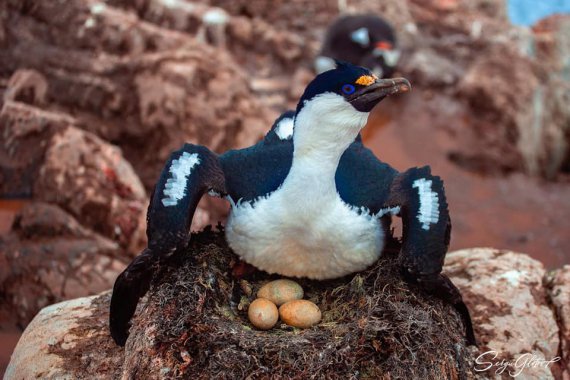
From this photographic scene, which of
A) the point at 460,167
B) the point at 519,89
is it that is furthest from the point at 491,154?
the point at 519,89

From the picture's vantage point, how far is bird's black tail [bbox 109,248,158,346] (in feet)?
8.02

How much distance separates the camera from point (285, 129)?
10.3 ft

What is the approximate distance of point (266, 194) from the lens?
2.63m

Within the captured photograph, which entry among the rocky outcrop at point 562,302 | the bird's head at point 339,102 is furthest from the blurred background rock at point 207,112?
the rocky outcrop at point 562,302

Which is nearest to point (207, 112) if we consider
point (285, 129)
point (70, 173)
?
point (70, 173)

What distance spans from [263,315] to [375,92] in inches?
38.1

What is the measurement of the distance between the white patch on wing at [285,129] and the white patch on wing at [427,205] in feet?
2.50

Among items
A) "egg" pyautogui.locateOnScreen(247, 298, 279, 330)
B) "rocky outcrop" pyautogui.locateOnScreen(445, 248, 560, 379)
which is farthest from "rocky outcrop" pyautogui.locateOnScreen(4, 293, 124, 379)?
"rocky outcrop" pyautogui.locateOnScreen(445, 248, 560, 379)

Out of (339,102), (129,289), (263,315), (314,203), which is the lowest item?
(129,289)

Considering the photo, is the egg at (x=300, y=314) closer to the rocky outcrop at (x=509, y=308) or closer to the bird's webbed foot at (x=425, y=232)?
the bird's webbed foot at (x=425, y=232)

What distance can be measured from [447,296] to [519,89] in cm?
536

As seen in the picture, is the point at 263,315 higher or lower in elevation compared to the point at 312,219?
lower

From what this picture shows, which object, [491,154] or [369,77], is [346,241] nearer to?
[369,77]

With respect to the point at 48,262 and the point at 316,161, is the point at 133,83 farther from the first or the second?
the point at 316,161
